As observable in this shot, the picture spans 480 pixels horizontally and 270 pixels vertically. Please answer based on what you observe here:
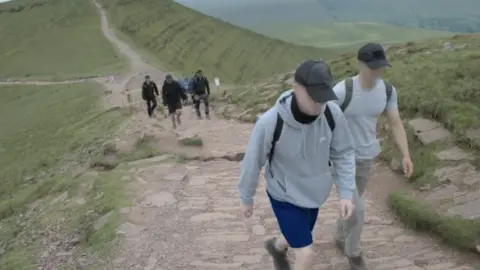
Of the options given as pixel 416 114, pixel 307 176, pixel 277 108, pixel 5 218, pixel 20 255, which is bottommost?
pixel 5 218

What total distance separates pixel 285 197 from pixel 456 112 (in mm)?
5498

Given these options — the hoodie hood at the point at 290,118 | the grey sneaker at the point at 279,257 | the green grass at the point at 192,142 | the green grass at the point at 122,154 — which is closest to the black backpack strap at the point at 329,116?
the hoodie hood at the point at 290,118

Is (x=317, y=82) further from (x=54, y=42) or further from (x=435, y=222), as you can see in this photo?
(x=54, y=42)

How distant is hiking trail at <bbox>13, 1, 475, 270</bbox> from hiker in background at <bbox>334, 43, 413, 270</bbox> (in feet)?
1.90

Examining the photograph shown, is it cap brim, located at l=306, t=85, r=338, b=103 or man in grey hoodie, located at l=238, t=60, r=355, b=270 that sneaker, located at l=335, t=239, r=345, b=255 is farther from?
cap brim, located at l=306, t=85, r=338, b=103

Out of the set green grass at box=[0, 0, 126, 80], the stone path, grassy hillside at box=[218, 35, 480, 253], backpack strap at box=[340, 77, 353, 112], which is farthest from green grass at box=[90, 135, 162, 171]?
green grass at box=[0, 0, 126, 80]

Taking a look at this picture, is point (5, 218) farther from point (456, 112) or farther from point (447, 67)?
point (447, 67)

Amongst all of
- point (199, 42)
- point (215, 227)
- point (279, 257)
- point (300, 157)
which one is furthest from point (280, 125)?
point (199, 42)

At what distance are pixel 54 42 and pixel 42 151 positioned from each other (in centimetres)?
5314

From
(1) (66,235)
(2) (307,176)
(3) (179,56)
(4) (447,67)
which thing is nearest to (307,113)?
(2) (307,176)

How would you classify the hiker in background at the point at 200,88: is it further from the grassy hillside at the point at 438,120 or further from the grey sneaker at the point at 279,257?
the grey sneaker at the point at 279,257

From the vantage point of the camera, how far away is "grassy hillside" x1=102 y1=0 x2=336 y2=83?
79.9 metres

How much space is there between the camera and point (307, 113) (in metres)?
4.37

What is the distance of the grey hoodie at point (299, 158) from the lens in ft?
14.9
